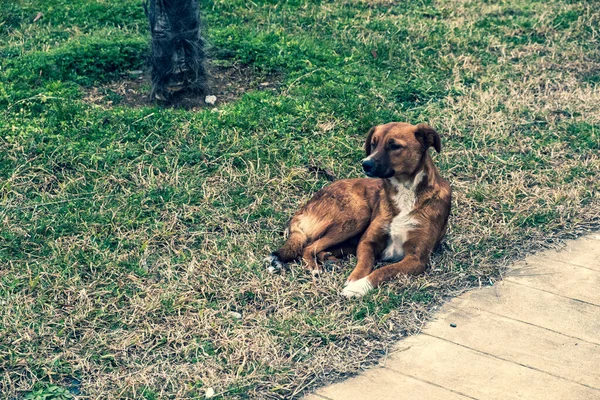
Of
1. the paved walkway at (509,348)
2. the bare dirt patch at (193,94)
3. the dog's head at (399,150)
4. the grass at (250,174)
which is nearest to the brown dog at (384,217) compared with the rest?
the dog's head at (399,150)

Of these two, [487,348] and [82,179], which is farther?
[82,179]

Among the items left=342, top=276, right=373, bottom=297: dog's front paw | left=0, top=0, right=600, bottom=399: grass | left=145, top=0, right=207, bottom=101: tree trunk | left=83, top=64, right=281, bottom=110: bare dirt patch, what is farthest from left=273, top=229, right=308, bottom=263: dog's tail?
left=145, top=0, right=207, bottom=101: tree trunk

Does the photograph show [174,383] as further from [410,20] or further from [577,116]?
[410,20]

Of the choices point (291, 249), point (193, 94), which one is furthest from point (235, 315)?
point (193, 94)

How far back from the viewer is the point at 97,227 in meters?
5.45

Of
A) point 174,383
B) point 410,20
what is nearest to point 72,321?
point 174,383

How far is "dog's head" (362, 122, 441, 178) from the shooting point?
4.90 m

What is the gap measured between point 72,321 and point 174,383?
840mm

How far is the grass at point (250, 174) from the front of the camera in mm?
4324

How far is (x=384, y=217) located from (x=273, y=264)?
0.79 meters

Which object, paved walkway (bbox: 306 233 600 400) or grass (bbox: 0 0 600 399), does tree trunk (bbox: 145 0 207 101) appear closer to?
grass (bbox: 0 0 600 399)

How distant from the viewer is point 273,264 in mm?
5051

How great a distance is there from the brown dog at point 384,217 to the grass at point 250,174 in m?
0.16

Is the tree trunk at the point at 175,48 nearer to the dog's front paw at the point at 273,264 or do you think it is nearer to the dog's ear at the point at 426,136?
the dog's front paw at the point at 273,264
